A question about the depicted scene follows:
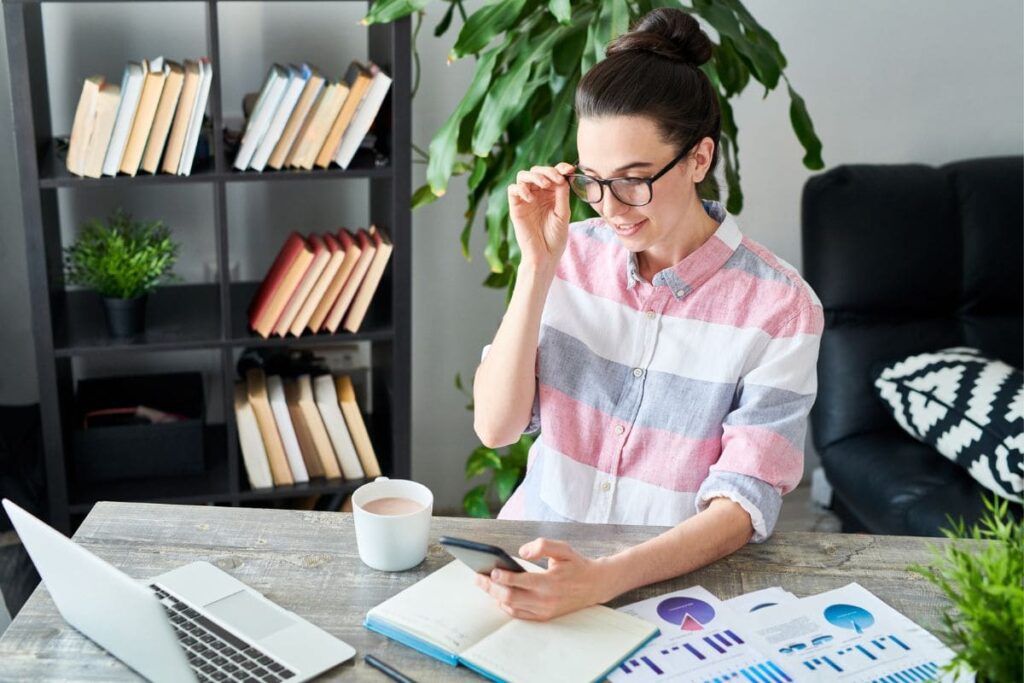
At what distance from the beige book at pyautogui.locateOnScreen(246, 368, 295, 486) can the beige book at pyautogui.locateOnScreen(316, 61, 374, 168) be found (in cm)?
52

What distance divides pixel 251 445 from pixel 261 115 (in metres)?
0.70

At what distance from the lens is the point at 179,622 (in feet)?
3.97

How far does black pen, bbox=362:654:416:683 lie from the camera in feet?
3.71

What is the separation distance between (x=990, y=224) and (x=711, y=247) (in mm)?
1343

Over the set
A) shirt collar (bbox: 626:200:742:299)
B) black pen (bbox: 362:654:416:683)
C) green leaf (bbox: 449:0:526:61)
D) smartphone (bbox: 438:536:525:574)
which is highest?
green leaf (bbox: 449:0:526:61)

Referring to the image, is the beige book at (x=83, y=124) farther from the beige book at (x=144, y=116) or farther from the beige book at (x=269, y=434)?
the beige book at (x=269, y=434)

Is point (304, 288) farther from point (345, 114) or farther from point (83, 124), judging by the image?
point (83, 124)

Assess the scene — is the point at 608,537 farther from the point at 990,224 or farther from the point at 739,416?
the point at 990,224

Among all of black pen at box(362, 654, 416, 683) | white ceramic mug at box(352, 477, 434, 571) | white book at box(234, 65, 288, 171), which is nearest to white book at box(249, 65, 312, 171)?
white book at box(234, 65, 288, 171)

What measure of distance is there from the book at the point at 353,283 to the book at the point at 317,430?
177mm

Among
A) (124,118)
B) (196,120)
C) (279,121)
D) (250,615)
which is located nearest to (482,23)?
(279,121)

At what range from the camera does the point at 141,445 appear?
8.09ft

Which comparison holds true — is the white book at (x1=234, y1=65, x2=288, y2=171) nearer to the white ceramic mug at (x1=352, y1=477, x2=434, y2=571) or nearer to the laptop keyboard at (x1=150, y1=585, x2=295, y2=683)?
the white ceramic mug at (x1=352, y1=477, x2=434, y2=571)

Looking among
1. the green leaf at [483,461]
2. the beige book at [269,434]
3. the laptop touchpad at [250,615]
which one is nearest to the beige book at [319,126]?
the beige book at [269,434]
